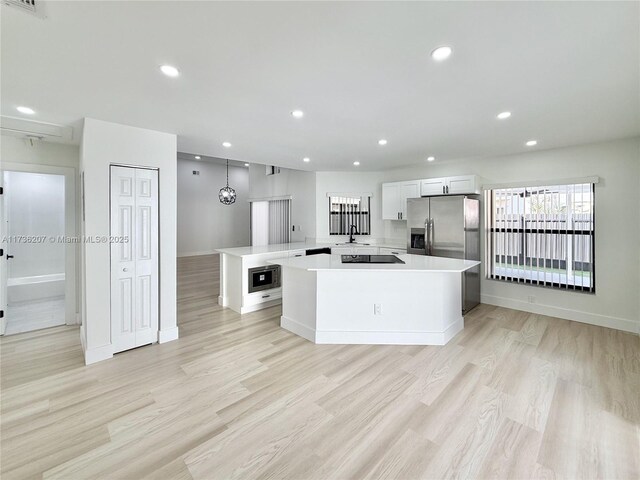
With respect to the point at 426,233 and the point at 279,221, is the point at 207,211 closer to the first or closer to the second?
the point at 279,221

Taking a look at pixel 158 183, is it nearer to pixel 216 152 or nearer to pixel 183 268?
pixel 216 152

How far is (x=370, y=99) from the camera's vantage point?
246 centimetres

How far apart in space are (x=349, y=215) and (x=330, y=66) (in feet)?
14.5

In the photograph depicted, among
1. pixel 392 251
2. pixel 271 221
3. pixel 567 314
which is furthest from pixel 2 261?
pixel 567 314

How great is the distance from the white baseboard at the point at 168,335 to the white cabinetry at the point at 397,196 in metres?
4.26

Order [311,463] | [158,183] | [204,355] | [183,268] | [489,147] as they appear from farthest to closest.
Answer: [183,268] → [489,147] → [158,183] → [204,355] → [311,463]

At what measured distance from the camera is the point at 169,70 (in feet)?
6.40

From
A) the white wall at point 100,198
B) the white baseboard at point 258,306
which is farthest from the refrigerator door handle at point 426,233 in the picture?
the white wall at point 100,198

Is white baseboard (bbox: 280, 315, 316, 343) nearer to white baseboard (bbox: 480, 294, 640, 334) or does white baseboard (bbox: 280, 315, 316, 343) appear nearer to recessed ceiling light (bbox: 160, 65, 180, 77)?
recessed ceiling light (bbox: 160, 65, 180, 77)

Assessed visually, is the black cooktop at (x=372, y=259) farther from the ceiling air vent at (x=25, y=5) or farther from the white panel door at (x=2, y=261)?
the white panel door at (x=2, y=261)

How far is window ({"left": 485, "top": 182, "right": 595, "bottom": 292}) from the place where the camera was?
13.2 feet

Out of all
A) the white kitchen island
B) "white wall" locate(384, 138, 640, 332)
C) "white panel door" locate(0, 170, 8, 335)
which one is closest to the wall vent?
"white panel door" locate(0, 170, 8, 335)

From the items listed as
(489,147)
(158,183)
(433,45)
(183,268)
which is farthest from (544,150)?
(183,268)

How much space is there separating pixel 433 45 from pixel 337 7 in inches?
26.5
